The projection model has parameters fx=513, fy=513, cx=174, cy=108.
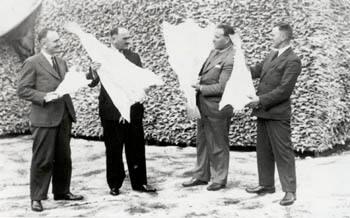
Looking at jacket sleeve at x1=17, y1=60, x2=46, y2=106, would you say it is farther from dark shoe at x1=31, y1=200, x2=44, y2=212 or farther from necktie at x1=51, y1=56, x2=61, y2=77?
dark shoe at x1=31, y1=200, x2=44, y2=212

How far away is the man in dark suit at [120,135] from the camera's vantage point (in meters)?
5.47

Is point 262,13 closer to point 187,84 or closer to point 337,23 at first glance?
point 337,23

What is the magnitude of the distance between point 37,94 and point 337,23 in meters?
4.23

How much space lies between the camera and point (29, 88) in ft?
16.6

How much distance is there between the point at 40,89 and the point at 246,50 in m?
3.09

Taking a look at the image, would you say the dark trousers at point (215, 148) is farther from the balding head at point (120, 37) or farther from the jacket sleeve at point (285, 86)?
the balding head at point (120, 37)

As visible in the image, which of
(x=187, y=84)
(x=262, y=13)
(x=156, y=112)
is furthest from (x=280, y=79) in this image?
(x=156, y=112)

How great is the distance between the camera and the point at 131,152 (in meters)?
5.63

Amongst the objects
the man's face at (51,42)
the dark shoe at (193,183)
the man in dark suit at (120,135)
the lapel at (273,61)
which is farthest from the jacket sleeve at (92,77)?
the lapel at (273,61)

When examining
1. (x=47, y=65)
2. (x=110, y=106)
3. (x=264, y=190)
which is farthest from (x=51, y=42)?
(x=264, y=190)

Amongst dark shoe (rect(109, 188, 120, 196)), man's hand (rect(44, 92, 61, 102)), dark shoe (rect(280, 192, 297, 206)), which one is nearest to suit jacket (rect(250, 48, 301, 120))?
dark shoe (rect(280, 192, 297, 206))

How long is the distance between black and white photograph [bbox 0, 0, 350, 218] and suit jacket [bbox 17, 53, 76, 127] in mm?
11

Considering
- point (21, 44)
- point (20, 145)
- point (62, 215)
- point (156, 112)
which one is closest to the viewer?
point (62, 215)

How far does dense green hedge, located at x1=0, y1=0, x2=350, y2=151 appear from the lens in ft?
21.9
